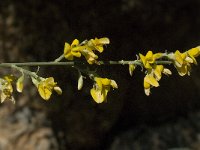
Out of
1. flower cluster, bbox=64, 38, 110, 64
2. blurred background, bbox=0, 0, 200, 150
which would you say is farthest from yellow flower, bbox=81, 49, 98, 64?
blurred background, bbox=0, 0, 200, 150

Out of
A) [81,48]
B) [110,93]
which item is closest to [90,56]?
[81,48]

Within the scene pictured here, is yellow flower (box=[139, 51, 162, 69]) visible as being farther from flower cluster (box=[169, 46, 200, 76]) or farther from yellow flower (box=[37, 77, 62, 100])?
yellow flower (box=[37, 77, 62, 100])

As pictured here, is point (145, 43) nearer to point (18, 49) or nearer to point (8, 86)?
point (18, 49)

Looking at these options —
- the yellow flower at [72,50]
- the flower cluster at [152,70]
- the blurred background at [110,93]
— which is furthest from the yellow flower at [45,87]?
the blurred background at [110,93]

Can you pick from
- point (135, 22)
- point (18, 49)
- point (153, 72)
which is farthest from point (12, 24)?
point (153, 72)

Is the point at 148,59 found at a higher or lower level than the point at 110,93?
lower

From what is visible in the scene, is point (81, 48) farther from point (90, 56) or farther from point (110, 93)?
point (110, 93)

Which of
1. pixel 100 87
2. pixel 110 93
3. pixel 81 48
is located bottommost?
pixel 100 87

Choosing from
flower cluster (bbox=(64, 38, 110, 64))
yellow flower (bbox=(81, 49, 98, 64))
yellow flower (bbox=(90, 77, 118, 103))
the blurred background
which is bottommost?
yellow flower (bbox=(90, 77, 118, 103))

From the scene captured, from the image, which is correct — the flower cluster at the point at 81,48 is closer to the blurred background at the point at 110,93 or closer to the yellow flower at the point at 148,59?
the yellow flower at the point at 148,59
